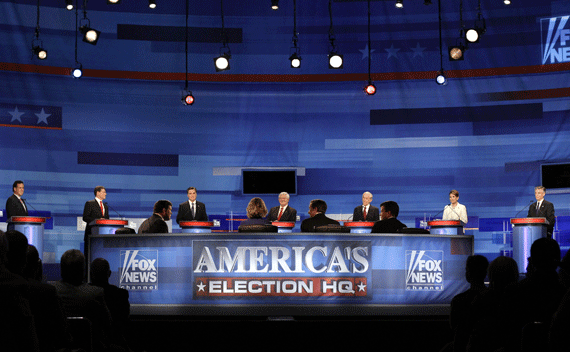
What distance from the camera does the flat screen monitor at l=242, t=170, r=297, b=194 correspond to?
A: 35.8 ft

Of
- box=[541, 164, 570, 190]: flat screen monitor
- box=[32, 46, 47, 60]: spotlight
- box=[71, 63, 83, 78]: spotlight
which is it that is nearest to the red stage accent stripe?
box=[71, 63, 83, 78]: spotlight

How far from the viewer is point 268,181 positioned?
1094 cm

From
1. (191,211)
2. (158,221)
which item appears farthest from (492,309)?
(191,211)

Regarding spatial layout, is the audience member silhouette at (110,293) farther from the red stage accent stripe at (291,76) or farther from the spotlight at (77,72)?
the red stage accent stripe at (291,76)

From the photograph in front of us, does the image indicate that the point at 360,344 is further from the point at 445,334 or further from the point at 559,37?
the point at 559,37

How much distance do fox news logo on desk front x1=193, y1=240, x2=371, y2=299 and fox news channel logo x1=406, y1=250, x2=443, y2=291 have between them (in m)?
0.43

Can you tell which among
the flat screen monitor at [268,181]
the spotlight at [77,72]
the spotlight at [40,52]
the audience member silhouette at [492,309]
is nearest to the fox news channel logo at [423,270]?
the audience member silhouette at [492,309]

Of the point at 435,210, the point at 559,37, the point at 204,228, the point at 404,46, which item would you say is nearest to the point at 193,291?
the point at 204,228

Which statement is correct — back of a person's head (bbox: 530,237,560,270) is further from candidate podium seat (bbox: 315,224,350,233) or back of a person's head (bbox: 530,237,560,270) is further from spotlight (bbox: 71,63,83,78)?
spotlight (bbox: 71,63,83,78)

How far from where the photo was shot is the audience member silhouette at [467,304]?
3609 millimetres

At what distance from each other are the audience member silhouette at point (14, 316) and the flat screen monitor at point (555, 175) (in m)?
9.63

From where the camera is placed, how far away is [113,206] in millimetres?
10898

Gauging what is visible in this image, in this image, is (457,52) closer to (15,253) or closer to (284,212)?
(284,212)

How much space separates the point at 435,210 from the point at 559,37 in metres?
3.69
